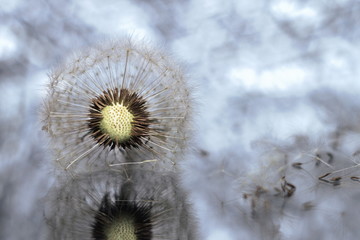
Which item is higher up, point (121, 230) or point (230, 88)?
point (230, 88)

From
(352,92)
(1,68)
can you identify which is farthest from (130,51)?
(352,92)

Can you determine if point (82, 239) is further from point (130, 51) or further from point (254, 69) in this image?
point (254, 69)

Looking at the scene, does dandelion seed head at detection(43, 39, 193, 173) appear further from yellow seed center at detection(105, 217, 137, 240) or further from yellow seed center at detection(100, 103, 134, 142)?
yellow seed center at detection(105, 217, 137, 240)

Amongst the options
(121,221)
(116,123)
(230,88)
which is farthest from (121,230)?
(230,88)

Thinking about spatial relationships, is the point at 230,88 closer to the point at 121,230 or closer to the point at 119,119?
the point at 119,119

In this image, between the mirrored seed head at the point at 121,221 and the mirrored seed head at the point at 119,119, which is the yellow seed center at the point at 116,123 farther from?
the mirrored seed head at the point at 121,221
